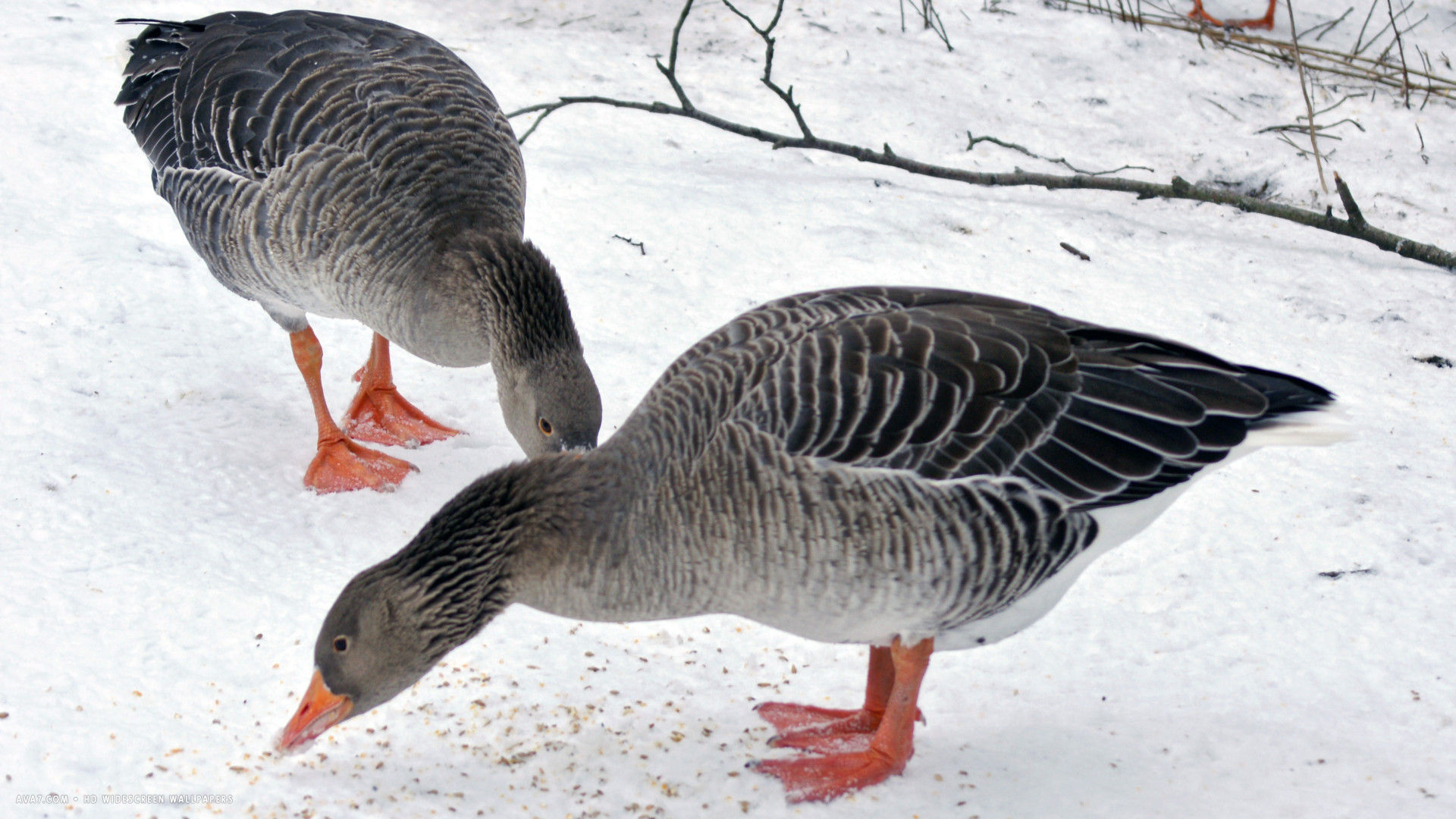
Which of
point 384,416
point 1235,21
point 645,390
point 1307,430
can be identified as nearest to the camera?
point 1307,430

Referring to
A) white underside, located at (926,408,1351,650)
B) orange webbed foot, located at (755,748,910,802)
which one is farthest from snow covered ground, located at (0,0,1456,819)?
white underside, located at (926,408,1351,650)

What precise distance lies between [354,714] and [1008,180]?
466cm

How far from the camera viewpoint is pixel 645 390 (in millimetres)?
5734

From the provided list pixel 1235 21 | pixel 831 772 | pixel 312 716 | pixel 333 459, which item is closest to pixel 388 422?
pixel 333 459

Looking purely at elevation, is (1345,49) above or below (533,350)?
above

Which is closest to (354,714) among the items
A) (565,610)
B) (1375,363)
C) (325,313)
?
(565,610)

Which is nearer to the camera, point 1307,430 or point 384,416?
point 1307,430

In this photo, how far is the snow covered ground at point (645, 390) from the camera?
3639 mm

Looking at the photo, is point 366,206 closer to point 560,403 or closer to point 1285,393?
point 560,403

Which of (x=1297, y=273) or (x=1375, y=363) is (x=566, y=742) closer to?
(x=1375, y=363)

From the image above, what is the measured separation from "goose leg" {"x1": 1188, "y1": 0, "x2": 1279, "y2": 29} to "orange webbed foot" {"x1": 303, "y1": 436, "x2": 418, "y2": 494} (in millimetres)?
6836

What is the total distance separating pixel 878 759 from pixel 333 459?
3.05 metres

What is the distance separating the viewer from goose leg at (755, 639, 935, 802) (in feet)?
11.8

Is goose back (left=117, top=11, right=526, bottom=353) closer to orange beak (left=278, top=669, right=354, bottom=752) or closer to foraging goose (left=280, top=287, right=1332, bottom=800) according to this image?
foraging goose (left=280, top=287, right=1332, bottom=800)
